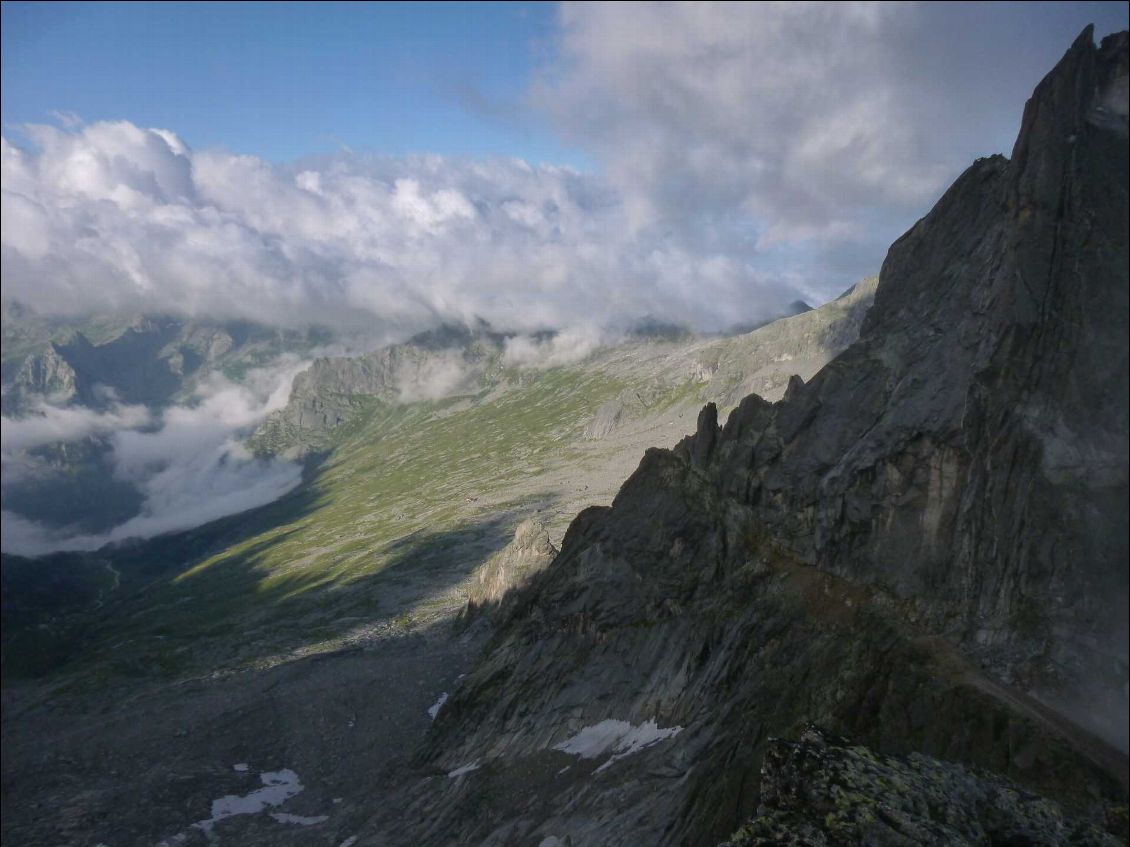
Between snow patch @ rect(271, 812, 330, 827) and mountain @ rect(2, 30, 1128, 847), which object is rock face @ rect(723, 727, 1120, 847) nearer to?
mountain @ rect(2, 30, 1128, 847)

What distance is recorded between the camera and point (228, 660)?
546 ft

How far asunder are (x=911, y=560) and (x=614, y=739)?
85.4 ft

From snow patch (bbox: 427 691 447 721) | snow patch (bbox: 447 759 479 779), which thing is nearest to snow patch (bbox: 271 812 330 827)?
snow patch (bbox: 447 759 479 779)

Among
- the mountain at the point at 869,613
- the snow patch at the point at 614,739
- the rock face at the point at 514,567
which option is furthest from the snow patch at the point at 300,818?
the rock face at the point at 514,567

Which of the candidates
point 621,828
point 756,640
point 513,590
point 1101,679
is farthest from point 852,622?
point 513,590

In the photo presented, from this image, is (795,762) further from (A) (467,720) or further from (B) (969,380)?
(A) (467,720)

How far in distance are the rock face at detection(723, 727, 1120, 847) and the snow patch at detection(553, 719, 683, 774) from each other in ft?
77.6

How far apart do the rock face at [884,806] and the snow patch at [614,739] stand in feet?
77.6

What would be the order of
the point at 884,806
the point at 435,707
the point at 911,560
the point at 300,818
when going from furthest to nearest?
the point at 435,707, the point at 300,818, the point at 911,560, the point at 884,806

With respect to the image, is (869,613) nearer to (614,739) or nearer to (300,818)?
(614,739)

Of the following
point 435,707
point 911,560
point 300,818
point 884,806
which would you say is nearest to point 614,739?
point 911,560

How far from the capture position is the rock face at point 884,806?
20984 millimetres

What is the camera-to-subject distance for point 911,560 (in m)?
38.5

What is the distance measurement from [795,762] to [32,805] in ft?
358
